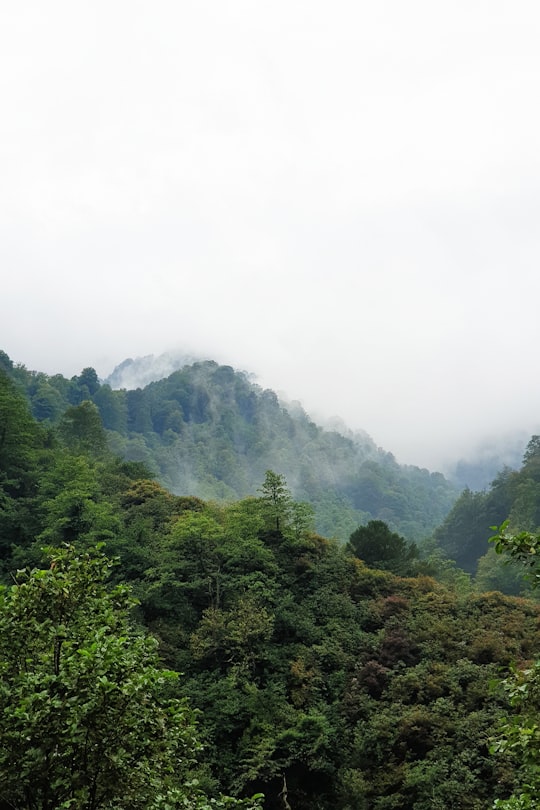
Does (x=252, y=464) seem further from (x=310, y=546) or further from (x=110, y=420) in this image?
(x=310, y=546)

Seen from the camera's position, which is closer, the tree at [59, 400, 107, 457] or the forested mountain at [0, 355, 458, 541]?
the tree at [59, 400, 107, 457]

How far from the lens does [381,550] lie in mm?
30141

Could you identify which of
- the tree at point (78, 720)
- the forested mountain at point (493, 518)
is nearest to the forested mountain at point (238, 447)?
the forested mountain at point (493, 518)

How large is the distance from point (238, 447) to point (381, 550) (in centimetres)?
7464

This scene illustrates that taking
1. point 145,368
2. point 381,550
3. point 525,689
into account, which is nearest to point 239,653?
point 381,550

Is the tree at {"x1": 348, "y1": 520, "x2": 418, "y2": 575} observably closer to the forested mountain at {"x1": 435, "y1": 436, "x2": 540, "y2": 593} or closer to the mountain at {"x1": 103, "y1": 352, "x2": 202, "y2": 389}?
the forested mountain at {"x1": 435, "y1": 436, "x2": 540, "y2": 593}

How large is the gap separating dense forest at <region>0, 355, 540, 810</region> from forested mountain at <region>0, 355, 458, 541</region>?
45.7 metres

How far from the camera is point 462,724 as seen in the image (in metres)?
17.1

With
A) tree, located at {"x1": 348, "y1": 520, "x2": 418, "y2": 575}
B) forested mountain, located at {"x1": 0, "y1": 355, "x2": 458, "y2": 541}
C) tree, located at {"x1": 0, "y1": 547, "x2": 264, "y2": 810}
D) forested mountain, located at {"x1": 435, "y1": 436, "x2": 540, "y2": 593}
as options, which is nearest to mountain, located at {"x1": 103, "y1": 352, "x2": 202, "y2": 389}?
forested mountain, located at {"x1": 0, "y1": 355, "x2": 458, "y2": 541}

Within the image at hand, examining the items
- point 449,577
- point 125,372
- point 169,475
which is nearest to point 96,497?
point 449,577

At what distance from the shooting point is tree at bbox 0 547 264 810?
5.07 meters

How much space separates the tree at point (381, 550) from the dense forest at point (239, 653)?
8 centimetres

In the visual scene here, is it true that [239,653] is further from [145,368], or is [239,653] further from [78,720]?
[145,368]

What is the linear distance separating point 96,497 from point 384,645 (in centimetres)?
1629
